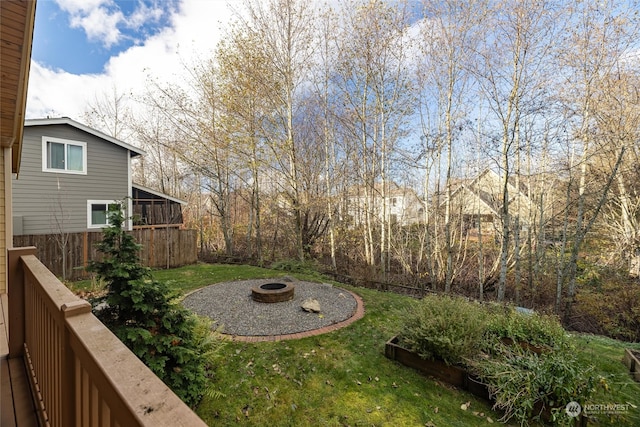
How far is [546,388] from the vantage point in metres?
2.99

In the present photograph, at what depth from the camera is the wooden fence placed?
27.1 feet

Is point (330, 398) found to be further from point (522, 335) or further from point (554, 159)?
point (554, 159)

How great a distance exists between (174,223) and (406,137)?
11.4 m

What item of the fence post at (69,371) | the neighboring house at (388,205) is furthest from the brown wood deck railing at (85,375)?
the neighboring house at (388,205)

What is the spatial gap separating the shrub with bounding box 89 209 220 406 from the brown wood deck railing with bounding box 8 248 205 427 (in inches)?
20.6

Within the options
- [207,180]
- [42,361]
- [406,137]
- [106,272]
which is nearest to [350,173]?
[406,137]

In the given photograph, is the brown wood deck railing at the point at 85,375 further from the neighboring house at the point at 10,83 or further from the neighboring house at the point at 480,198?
the neighboring house at the point at 480,198

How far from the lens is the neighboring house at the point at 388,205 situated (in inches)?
431

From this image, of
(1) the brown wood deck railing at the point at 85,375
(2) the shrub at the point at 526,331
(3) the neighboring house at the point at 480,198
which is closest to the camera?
(1) the brown wood deck railing at the point at 85,375

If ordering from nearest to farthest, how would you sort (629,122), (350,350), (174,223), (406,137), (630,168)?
(350,350) < (629,122) < (630,168) < (406,137) < (174,223)

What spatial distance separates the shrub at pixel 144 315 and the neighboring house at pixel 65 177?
7.68m

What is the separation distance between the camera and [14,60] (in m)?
3.00

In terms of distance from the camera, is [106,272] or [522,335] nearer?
[106,272]
